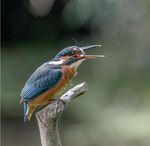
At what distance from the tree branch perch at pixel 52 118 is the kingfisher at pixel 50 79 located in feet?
0.49

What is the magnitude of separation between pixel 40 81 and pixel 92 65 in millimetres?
3876

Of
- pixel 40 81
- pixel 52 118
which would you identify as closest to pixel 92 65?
pixel 40 81

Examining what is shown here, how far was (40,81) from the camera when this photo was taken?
2.62m

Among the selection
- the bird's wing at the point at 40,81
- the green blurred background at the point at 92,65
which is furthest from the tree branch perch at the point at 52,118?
the green blurred background at the point at 92,65

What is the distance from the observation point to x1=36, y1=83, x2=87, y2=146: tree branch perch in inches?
91.4

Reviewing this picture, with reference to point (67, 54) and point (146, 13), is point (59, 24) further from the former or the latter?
point (67, 54)

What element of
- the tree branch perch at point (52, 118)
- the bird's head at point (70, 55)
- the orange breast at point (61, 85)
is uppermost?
the bird's head at point (70, 55)

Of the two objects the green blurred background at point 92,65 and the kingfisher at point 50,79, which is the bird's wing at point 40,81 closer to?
the kingfisher at point 50,79

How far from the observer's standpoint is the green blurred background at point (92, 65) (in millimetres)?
5453

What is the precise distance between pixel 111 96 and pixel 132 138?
0.67 m

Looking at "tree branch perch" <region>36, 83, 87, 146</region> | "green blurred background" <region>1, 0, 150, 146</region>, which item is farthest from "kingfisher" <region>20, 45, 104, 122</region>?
"green blurred background" <region>1, 0, 150, 146</region>

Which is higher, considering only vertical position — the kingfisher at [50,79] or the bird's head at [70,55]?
the bird's head at [70,55]

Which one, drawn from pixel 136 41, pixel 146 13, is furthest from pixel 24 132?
pixel 146 13

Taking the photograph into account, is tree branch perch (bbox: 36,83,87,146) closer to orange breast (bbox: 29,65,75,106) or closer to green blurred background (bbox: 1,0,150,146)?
orange breast (bbox: 29,65,75,106)
